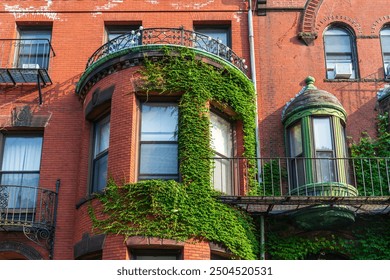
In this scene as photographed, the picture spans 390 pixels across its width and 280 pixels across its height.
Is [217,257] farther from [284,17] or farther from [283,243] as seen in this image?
[284,17]

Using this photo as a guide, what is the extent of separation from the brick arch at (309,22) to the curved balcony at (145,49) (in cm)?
221

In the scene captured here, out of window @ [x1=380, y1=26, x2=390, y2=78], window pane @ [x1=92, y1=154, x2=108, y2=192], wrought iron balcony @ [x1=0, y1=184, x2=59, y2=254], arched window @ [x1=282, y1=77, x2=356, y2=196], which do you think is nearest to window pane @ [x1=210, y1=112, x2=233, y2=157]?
arched window @ [x1=282, y1=77, x2=356, y2=196]

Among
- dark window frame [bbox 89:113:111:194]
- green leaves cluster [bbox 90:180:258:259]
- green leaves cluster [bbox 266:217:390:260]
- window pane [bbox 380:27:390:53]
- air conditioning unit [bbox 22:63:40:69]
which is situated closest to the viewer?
→ green leaves cluster [bbox 90:180:258:259]

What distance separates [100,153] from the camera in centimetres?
1552

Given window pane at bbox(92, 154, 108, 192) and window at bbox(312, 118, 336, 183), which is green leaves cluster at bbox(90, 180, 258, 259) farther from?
window at bbox(312, 118, 336, 183)

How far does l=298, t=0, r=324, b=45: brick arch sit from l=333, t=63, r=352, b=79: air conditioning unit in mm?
1246

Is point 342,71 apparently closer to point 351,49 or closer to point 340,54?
point 340,54

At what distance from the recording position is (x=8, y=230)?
1515 centimetres

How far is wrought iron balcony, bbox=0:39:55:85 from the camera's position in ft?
56.7

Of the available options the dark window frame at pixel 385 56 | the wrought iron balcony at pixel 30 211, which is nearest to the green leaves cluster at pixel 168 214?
the wrought iron balcony at pixel 30 211

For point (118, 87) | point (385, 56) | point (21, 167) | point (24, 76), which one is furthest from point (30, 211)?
point (385, 56)

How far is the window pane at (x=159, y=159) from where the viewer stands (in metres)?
14.4

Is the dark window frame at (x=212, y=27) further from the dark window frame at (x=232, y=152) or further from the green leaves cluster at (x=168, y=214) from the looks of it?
the green leaves cluster at (x=168, y=214)
